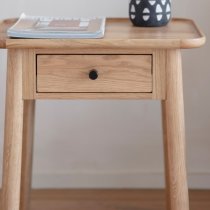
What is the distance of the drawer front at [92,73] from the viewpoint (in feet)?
4.27

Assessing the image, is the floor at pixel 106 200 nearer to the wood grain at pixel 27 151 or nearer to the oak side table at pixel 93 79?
the wood grain at pixel 27 151

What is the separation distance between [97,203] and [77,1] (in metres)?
0.66

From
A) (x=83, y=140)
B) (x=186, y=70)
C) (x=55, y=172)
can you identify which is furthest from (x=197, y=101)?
(x=55, y=172)

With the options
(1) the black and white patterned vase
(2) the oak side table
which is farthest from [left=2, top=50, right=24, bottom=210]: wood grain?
(1) the black and white patterned vase

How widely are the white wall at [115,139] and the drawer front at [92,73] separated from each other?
578 millimetres

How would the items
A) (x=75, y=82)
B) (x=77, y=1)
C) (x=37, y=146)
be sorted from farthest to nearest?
(x=37, y=146) → (x=77, y=1) → (x=75, y=82)

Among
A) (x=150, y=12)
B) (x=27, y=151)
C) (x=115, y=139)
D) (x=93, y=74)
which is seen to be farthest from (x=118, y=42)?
(x=115, y=139)

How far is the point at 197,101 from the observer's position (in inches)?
74.6

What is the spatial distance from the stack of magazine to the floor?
65cm

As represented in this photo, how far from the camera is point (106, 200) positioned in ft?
6.14

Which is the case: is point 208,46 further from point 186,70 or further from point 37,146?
point 37,146

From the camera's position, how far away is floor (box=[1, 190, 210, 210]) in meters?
1.83

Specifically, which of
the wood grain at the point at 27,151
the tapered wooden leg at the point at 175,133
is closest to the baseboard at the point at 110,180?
the wood grain at the point at 27,151

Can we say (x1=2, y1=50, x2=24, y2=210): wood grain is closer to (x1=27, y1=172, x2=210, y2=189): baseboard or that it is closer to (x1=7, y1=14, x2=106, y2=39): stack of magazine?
(x1=7, y1=14, x2=106, y2=39): stack of magazine
